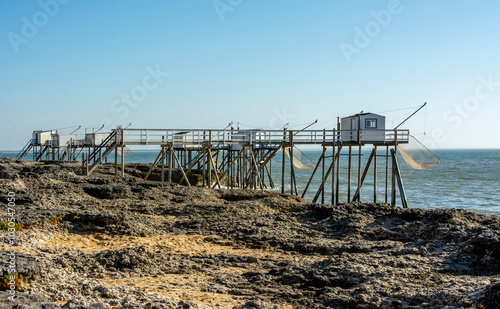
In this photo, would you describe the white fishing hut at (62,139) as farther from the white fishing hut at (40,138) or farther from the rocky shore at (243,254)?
the rocky shore at (243,254)

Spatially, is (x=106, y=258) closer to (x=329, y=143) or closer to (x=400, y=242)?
(x=400, y=242)

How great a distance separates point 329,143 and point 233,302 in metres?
18.6

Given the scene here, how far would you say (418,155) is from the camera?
21797mm

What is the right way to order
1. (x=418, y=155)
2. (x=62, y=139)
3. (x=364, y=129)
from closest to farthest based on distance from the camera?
1. (x=418, y=155)
2. (x=364, y=129)
3. (x=62, y=139)

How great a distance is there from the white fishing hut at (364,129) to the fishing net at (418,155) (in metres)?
1.56

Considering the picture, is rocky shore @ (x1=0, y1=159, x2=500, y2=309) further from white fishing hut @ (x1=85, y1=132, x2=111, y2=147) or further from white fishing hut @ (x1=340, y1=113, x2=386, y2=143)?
white fishing hut @ (x1=85, y1=132, x2=111, y2=147)

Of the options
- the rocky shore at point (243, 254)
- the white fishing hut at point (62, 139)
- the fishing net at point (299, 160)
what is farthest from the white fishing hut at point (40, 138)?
the rocky shore at point (243, 254)

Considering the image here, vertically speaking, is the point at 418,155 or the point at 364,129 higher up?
the point at 364,129

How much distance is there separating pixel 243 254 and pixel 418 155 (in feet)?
47.1

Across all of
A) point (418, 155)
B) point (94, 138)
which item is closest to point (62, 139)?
point (94, 138)

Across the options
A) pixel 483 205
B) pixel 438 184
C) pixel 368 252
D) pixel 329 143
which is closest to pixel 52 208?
pixel 368 252

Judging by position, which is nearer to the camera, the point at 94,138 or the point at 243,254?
the point at 243,254

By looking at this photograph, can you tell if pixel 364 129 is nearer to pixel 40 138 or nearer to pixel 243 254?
pixel 243 254

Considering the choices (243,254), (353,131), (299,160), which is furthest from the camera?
(299,160)
